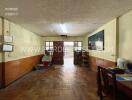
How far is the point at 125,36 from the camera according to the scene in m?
4.62

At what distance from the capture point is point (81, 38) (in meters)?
12.5

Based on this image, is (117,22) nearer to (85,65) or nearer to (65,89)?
(65,89)

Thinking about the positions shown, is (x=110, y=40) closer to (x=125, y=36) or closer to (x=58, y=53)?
(x=125, y=36)

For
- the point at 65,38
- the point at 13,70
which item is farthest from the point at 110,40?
the point at 65,38

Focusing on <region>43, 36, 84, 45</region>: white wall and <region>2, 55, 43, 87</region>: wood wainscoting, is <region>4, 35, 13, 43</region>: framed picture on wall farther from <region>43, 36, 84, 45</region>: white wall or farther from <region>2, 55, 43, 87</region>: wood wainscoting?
<region>43, 36, 84, 45</region>: white wall

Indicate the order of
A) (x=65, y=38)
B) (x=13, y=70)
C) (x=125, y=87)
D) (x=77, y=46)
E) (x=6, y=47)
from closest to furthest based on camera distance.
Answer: (x=125, y=87) → (x=6, y=47) → (x=13, y=70) → (x=65, y=38) → (x=77, y=46)

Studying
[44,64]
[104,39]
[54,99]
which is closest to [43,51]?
[44,64]

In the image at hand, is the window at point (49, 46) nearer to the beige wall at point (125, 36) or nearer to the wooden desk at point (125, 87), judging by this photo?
the beige wall at point (125, 36)

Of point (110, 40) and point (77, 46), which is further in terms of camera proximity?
point (77, 46)

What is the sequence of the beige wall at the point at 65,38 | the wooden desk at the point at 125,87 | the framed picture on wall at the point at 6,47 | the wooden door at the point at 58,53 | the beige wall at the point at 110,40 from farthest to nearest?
the wooden door at the point at 58,53 → the beige wall at the point at 65,38 → the beige wall at the point at 110,40 → the framed picture on wall at the point at 6,47 → the wooden desk at the point at 125,87

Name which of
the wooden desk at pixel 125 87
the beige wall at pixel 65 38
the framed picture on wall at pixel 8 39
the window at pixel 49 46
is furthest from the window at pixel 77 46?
the wooden desk at pixel 125 87

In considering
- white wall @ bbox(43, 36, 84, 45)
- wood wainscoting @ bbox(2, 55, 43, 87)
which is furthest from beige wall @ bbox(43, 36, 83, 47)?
wood wainscoting @ bbox(2, 55, 43, 87)

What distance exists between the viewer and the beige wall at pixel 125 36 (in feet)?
14.1

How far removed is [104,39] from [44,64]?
5.71 meters
